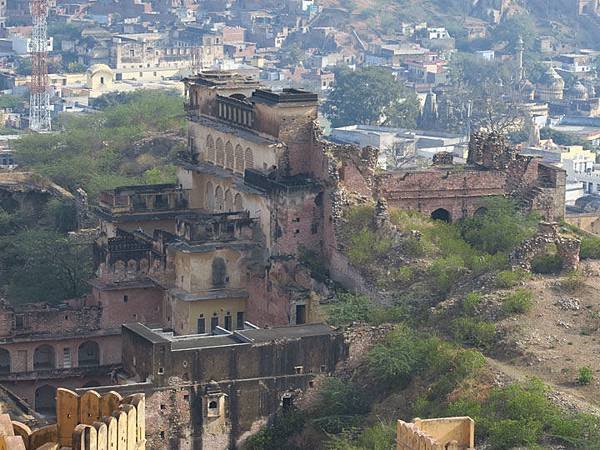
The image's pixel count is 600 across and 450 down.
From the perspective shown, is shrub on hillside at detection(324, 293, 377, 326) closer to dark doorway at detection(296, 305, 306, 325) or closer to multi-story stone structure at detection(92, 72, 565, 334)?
multi-story stone structure at detection(92, 72, 565, 334)

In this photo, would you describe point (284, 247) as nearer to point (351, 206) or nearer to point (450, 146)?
point (351, 206)

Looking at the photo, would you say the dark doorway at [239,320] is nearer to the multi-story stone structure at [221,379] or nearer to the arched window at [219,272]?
the arched window at [219,272]

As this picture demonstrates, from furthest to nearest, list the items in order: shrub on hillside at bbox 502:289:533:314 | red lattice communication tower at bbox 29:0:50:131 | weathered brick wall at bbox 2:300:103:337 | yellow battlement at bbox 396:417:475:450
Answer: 1. red lattice communication tower at bbox 29:0:50:131
2. weathered brick wall at bbox 2:300:103:337
3. shrub on hillside at bbox 502:289:533:314
4. yellow battlement at bbox 396:417:475:450

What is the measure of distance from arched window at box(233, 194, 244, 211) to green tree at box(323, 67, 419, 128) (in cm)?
4768

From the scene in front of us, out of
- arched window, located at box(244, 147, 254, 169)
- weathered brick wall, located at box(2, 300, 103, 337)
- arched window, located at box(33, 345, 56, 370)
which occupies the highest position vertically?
arched window, located at box(244, 147, 254, 169)

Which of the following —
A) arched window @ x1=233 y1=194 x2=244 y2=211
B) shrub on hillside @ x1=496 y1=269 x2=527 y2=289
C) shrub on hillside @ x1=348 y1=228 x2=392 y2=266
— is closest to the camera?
shrub on hillside @ x1=496 y1=269 x2=527 y2=289

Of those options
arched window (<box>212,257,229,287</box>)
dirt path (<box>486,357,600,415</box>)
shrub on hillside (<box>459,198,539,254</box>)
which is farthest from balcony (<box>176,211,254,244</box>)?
dirt path (<box>486,357,600,415</box>)

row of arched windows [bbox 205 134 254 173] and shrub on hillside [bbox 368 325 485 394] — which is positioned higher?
row of arched windows [bbox 205 134 254 173]

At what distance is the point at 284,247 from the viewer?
47.5 meters

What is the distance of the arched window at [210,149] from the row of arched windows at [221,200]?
22.8 inches

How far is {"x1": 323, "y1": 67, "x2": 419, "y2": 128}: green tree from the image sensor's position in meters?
97.8

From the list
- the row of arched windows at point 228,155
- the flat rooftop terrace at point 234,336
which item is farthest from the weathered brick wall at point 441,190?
the flat rooftop terrace at point 234,336

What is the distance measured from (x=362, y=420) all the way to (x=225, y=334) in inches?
160

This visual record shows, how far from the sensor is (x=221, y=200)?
51.0 m
